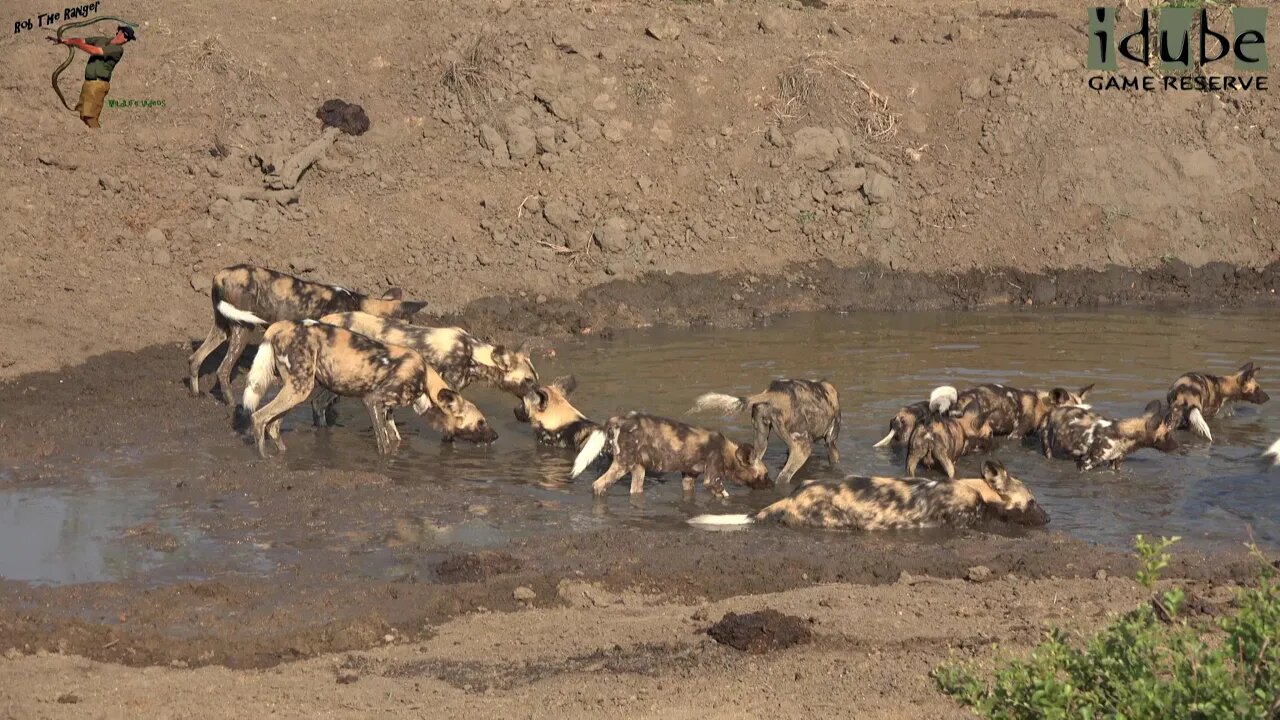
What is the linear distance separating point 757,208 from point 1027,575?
547 inches

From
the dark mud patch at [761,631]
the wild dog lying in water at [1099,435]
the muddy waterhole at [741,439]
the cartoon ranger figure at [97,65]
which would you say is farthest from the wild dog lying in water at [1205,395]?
the cartoon ranger figure at [97,65]

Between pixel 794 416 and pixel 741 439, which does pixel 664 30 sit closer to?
pixel 741 439

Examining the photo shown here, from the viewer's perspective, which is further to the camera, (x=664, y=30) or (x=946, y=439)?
(x=664, y=30)

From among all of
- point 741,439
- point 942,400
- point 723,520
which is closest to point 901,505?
point 723,520

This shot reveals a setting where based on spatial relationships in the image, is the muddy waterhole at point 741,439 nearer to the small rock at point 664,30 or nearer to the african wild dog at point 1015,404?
the african wild dog at point 1015,404

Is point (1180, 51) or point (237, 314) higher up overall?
point (1180, 51)

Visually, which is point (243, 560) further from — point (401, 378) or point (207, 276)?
point (207, 276)

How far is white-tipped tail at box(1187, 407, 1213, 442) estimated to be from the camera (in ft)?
46.1

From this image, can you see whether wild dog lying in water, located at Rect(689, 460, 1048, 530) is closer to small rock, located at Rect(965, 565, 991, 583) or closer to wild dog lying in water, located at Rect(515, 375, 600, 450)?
small rock, located at Rect(965, 565, 991, 583)

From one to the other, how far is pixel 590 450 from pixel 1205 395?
6188 millimetres

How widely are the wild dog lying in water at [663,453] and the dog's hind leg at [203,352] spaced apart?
5369 mm

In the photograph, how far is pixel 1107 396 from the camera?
15.9 m

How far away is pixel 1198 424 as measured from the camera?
14141 millimetres

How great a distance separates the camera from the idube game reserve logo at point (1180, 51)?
2625 cm
